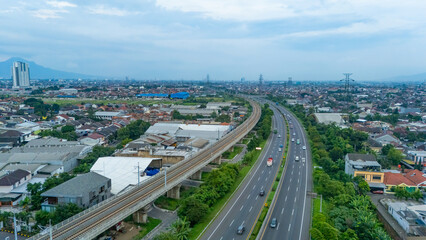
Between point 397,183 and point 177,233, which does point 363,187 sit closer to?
point 397,183

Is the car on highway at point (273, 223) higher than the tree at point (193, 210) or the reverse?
the reverse

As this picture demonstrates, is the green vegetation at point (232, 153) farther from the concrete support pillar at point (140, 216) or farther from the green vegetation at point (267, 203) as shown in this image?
the concrete support pillar at point (140, 216)

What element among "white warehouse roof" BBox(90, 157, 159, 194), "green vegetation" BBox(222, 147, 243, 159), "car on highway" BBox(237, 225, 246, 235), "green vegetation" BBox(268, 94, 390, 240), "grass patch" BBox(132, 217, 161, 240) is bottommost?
"grass patch" BBox(132, 217, 161, 240)

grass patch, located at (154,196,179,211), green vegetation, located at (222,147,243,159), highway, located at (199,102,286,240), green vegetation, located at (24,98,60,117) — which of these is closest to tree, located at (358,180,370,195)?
highway, located at (199,102,286,240)

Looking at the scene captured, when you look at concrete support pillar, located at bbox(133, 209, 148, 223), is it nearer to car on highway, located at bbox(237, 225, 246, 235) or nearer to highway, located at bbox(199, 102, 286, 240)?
highway, located at bbox(199, 102, 286, 240)

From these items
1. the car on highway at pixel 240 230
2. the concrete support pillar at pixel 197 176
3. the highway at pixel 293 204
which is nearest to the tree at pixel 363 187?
the highway at pixel 293 204

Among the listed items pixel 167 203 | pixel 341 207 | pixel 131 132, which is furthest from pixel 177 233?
pixel 131 132
